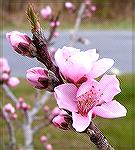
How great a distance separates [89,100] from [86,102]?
0.01 meters

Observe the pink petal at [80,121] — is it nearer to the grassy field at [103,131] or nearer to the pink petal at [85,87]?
the pink petal at [85,87]

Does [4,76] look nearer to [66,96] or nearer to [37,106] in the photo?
[37,106]

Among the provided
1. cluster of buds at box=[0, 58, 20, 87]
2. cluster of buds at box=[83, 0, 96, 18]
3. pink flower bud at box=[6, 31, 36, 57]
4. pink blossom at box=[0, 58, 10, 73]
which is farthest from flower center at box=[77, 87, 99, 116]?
cluster of buds at box=[83, 0, 96, 18]

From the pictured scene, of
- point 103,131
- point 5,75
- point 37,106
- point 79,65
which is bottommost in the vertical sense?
point 103,131

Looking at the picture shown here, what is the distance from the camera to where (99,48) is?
447 inches

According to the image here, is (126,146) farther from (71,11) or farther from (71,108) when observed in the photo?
(71,108)

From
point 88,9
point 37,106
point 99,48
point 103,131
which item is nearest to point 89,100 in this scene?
point 37,106

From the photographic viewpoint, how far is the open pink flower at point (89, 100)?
82cm

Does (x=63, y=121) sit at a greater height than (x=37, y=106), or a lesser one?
greater

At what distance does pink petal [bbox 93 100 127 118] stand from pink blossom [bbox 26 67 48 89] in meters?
0.10

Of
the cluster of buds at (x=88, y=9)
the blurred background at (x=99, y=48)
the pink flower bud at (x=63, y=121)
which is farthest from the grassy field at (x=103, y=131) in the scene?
the pink flower bud at (x=63, y=121)

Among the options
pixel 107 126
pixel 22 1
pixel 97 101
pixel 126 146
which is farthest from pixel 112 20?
pixel 97 101

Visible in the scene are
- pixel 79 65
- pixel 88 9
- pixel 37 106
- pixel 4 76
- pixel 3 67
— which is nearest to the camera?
pixel 79 65

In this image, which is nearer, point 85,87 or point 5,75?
point 85,87
